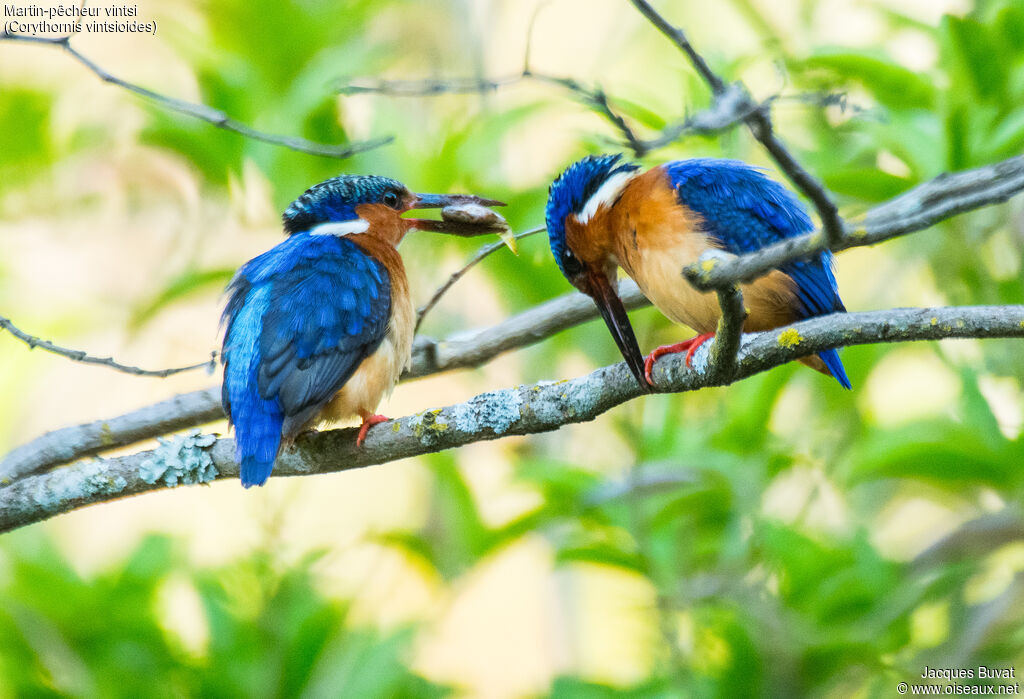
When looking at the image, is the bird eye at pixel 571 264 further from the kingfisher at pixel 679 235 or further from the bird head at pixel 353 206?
the bird head at pixel 353 206

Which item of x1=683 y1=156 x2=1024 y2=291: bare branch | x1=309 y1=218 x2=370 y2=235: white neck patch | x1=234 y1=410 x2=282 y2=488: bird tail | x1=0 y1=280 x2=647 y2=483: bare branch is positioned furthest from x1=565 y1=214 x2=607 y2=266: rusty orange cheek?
x1=683 y1=156 x2=1024 y2=291: bare branch

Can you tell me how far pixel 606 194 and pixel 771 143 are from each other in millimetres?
1752

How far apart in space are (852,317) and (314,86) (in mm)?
2651

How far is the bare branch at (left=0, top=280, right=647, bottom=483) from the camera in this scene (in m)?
2.70

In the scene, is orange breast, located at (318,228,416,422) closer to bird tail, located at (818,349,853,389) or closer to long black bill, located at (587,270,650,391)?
long black bill, located at (587,270,650,391)

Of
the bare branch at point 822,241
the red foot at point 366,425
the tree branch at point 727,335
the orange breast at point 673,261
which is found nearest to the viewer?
the bare branch at point 822,241

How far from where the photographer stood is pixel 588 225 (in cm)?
292

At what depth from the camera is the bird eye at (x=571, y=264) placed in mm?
2850

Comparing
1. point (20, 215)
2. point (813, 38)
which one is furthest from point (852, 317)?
point (20, 215)

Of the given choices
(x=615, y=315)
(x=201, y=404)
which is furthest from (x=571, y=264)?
(x=201, y=404)

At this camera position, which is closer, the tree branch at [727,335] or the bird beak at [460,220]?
the tree branch at [727,335]

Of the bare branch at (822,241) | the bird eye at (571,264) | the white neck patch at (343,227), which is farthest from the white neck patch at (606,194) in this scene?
the bare branch at (822,241)

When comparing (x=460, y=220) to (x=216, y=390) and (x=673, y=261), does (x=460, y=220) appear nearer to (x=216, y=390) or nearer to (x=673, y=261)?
(x=673, y=261)

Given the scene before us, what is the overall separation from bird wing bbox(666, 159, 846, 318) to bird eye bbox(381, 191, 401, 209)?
0.92 metres
